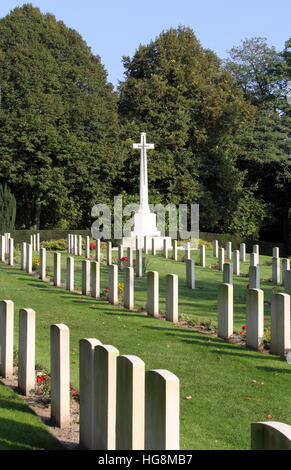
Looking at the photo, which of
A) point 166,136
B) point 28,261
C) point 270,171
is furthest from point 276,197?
point 28,261

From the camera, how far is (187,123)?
3688 cm

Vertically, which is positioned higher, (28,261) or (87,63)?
(87,63)

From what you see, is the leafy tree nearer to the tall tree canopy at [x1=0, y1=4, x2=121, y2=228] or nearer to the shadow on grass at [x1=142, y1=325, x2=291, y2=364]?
the tall tree canopy at [x1=0, y1=4, x2=121, y2=228]

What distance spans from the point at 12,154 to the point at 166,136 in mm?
10434

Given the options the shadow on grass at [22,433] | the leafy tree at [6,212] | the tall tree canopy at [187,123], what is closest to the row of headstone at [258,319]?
the shadow on grass at [22,433]

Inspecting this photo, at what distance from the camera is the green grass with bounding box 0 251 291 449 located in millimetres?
5254

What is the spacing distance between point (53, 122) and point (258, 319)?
26195 mm

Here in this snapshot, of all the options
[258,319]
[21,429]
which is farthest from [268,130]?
[21,429]

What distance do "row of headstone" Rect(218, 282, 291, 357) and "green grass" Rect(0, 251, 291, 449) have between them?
21 cm

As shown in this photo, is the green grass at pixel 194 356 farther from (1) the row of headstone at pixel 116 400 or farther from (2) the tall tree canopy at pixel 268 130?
(2) the tall tree canopy at pixel 268 130

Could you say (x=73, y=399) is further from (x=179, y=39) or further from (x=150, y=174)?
(x=179, y=39)

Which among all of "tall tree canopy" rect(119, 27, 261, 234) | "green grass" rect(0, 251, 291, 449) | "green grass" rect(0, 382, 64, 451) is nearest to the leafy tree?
"green grass" rect(0, 251, 291, 449)
